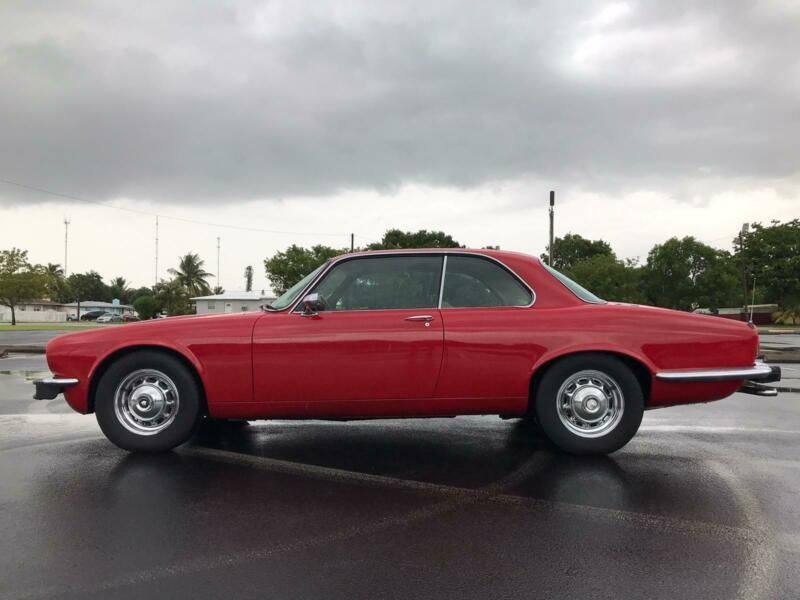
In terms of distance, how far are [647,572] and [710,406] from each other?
5.19 meters

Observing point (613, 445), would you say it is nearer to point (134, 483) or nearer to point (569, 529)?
point (569, 529)

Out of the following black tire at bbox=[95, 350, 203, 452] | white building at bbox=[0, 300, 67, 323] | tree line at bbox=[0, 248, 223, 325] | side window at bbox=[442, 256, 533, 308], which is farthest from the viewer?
white building at bbox=[0, 300, 67, 323]

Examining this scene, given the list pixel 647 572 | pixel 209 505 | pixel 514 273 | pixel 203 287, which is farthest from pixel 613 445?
pixel 203 287

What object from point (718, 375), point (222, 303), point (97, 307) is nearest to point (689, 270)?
point (222, 303)

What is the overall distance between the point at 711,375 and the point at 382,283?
247 centimetres

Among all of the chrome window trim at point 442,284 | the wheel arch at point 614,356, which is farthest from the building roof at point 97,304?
the wheel arch at point 614,356

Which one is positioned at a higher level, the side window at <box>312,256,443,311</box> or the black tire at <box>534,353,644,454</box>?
the side window at <box>312,256,443,311</box>

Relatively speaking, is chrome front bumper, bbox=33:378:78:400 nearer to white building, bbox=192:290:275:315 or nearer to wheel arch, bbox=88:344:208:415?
wheel arch, bbox=88:344:208:415

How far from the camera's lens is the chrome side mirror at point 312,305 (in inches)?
170

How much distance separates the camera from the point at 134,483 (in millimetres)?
3838

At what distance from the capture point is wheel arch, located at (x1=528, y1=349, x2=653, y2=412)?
4.29m

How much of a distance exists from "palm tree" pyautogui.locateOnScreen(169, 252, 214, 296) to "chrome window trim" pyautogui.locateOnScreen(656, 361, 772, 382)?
7739 centimetres

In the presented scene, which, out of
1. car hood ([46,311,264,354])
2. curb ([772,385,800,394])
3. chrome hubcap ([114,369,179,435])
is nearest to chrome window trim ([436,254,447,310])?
car hood ([46,311,264,354])

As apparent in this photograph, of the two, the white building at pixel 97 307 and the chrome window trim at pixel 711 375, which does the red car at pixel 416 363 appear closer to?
the chrome window trim at pixel 711 375
